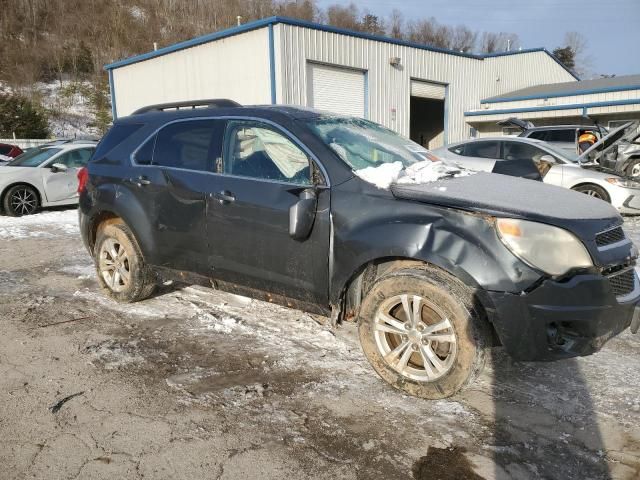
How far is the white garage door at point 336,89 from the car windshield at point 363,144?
11.4 meters

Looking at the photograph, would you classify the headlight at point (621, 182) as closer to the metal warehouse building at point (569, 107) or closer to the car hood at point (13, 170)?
the car hood at point (13, 170)

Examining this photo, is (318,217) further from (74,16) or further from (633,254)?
(74,16)

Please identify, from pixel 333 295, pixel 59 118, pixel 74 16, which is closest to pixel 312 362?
pixel 333 295

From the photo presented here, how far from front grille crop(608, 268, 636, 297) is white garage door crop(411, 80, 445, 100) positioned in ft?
56.3

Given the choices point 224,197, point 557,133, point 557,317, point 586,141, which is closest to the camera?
point 557,317

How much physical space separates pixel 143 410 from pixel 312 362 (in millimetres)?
1173

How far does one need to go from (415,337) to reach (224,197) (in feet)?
5.67

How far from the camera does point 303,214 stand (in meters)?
3.33

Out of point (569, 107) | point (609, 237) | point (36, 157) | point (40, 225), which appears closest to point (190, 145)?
point (609, 237)

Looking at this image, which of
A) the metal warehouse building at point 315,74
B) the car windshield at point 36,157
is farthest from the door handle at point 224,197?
the metal warehouse building at point 315,74

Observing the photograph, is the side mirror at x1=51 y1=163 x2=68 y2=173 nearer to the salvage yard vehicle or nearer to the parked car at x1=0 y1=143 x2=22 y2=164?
the salvage yard vehicle

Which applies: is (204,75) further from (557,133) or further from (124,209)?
(124,209)

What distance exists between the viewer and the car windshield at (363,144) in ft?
11.7

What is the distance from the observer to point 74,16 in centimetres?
6794
